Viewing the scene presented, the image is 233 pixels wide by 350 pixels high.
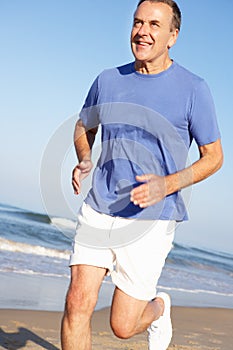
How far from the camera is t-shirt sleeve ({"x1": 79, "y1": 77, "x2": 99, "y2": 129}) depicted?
4.16 m

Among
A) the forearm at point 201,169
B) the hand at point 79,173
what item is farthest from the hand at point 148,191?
the hand at point 79,173

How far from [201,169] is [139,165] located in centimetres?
39

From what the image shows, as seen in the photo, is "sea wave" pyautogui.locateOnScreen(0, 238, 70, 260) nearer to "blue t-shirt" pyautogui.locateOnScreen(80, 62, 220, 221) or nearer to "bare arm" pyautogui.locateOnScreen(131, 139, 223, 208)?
"blue t-shirt" pyautogui.locateOnScreen(80, 62, 220, 221)

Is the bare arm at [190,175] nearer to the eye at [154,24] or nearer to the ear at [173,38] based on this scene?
the ear at [173,38]

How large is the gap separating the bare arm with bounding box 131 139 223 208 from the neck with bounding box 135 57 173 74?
582 mm

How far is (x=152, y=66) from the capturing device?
3951 mm

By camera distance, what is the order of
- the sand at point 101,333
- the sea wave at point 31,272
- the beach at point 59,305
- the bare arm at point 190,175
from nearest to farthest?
the bare arm at point 190,175 → the sand at point 101,333 → the beach at point 59,305 → the sea wave at point 31,272

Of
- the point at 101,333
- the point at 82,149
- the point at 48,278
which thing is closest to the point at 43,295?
the point at 48,278

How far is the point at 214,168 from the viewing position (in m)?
3.79

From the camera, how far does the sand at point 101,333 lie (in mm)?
5434

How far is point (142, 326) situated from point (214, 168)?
126 cm

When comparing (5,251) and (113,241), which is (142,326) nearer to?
(113,241)

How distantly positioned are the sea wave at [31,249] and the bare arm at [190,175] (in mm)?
10083

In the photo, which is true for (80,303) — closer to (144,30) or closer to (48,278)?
(144,30)
